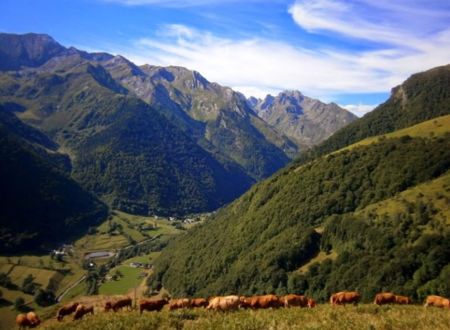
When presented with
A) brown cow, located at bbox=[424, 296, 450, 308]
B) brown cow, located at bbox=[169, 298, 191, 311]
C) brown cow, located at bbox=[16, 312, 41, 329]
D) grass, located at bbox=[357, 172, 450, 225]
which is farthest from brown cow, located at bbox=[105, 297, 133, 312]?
grass, located at bbox=[357, 172, 450, 225]

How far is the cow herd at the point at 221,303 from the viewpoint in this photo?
31.6 m

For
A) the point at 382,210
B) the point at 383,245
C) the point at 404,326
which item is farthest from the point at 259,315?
the point at 382,210

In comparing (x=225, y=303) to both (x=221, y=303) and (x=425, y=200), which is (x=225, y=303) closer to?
(x=221, y=303)

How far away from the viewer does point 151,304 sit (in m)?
34.0

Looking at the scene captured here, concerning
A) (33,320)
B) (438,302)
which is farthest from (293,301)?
(33,320)

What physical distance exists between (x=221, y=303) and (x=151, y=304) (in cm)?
633

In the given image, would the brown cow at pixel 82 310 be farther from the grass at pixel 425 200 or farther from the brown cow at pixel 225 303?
the grass at pixel 425 200

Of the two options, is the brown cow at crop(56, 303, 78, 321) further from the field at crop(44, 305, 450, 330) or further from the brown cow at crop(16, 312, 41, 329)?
the field at crop(44, 305, 450, 330)

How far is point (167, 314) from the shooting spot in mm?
28609

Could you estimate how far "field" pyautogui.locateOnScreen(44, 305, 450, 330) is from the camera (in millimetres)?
24172

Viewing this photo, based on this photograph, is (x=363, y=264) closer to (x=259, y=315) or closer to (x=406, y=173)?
(x=406, y=173)

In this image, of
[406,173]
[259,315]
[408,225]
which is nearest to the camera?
[259,315]

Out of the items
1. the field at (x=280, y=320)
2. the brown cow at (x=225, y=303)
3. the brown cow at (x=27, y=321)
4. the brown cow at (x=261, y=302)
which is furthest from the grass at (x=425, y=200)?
the brown cow at (x=27, y=321)

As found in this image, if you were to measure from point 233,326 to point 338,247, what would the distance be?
15902 centimetres
